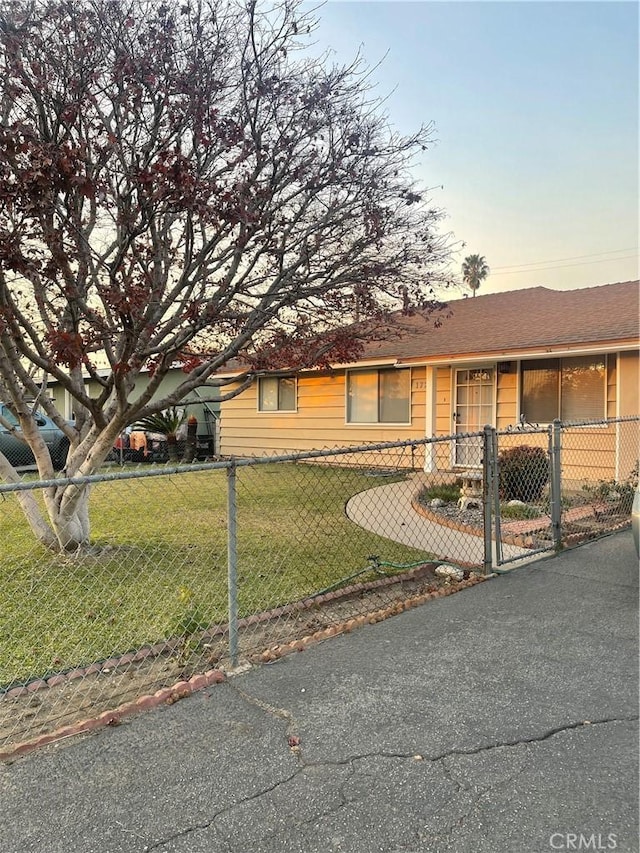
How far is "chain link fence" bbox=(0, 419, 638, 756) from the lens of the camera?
132 inches

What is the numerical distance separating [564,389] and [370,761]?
9.60 m

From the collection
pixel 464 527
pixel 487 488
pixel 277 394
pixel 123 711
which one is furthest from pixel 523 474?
pixel 277 394

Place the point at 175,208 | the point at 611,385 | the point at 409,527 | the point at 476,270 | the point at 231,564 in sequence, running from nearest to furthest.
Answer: the point at 231,564 → the point at 175,208 → the point at 409,527 → the point at 611,385 → the point at 476,270

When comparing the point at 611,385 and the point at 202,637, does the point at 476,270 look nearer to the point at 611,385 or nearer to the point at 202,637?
the point at 611,385

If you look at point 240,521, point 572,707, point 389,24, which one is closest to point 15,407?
point 240,521

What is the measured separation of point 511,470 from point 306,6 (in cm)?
644

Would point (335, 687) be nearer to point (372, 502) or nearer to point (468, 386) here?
point (372, 502)

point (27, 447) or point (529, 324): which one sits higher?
point (529, 324)

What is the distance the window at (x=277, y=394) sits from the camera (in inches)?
619

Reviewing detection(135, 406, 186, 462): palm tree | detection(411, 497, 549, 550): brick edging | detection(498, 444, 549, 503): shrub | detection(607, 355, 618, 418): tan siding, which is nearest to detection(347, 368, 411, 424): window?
detection(607, 355, 618, 418): tan siding

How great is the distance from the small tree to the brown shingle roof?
2.84 metres

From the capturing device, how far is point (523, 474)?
8.77m

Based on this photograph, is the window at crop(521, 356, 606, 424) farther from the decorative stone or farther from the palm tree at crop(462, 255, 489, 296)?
the palm tree at crop(462, 255, 489, 296)

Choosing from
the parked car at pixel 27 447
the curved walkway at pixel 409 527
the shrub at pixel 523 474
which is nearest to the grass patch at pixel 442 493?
the curved walkway at pixel 409 527
